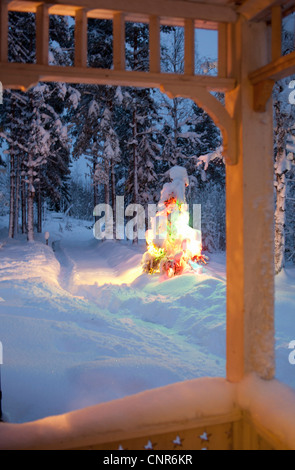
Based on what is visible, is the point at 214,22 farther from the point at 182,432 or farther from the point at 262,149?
the point at 182,432

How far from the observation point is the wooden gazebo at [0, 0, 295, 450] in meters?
3.16

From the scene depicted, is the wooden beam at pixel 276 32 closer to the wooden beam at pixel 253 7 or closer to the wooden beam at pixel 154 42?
the wooden beam at pixel 253 7

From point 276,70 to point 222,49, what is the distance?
71 centimetres

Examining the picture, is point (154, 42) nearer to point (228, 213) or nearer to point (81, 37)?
point (81, 37)

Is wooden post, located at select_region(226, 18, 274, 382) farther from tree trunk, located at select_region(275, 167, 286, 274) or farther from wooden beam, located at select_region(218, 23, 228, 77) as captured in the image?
tree trunk, located at select_region(275, 167, 286, 274)

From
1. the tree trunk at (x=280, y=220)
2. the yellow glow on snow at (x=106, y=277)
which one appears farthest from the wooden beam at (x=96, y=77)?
the tree trunk at (x=280, y=220)

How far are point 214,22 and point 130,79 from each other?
103 cm

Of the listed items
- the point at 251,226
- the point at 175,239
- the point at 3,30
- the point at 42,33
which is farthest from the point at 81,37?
the point at 175,239

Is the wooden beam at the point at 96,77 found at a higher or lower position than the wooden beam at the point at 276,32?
lower

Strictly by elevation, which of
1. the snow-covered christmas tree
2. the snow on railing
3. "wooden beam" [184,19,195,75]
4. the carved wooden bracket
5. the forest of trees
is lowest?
the snow on railing

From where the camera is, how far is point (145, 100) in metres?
22.1

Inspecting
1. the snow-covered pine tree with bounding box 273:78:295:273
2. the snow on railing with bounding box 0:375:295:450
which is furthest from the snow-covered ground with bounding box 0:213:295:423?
the snow-covered pine tree with bounding box 273:78:295:273

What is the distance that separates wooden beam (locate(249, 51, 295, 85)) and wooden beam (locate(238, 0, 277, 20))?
0.49m

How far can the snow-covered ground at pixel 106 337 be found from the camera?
4.61 m
